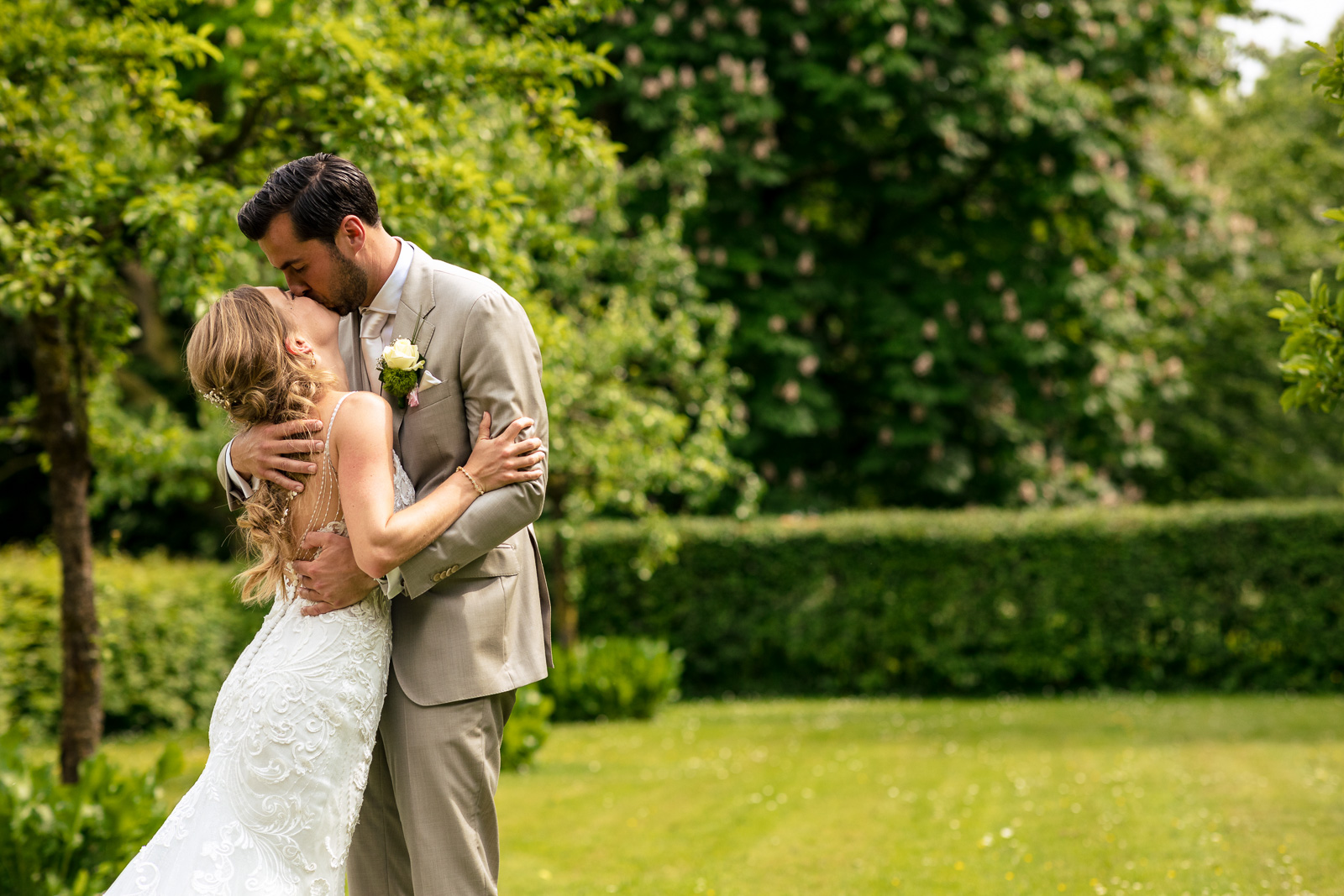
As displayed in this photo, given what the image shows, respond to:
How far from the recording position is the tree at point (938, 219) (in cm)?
1549

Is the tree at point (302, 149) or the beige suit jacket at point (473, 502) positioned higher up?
the tree at point (302, 149)

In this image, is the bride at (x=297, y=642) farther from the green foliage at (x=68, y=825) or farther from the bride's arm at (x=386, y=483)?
the green foliage at (x=68, y=825)

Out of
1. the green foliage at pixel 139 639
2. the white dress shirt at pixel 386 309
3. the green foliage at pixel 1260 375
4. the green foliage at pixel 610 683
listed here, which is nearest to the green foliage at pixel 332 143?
the white dress shirt at pixel 386 309

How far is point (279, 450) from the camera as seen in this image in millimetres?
2959

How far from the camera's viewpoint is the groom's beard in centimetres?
302

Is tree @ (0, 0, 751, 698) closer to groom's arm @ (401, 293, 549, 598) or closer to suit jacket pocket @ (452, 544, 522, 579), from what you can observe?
groom's arm @ (401, 293, 549, 598)

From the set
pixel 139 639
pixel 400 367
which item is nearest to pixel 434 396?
pixel 400 367

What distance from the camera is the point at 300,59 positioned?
536cm

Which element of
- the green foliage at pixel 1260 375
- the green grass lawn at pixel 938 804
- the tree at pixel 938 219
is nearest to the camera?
the green grass lawn at pixel 938 804

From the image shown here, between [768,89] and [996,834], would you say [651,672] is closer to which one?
[996,834]

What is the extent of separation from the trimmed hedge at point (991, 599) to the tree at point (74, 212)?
871cm

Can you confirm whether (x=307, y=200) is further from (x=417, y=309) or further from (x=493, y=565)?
(x=493, y=565)

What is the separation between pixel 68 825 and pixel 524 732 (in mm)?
4705

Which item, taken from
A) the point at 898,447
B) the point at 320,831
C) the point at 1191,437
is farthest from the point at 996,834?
the point at 1191,437
